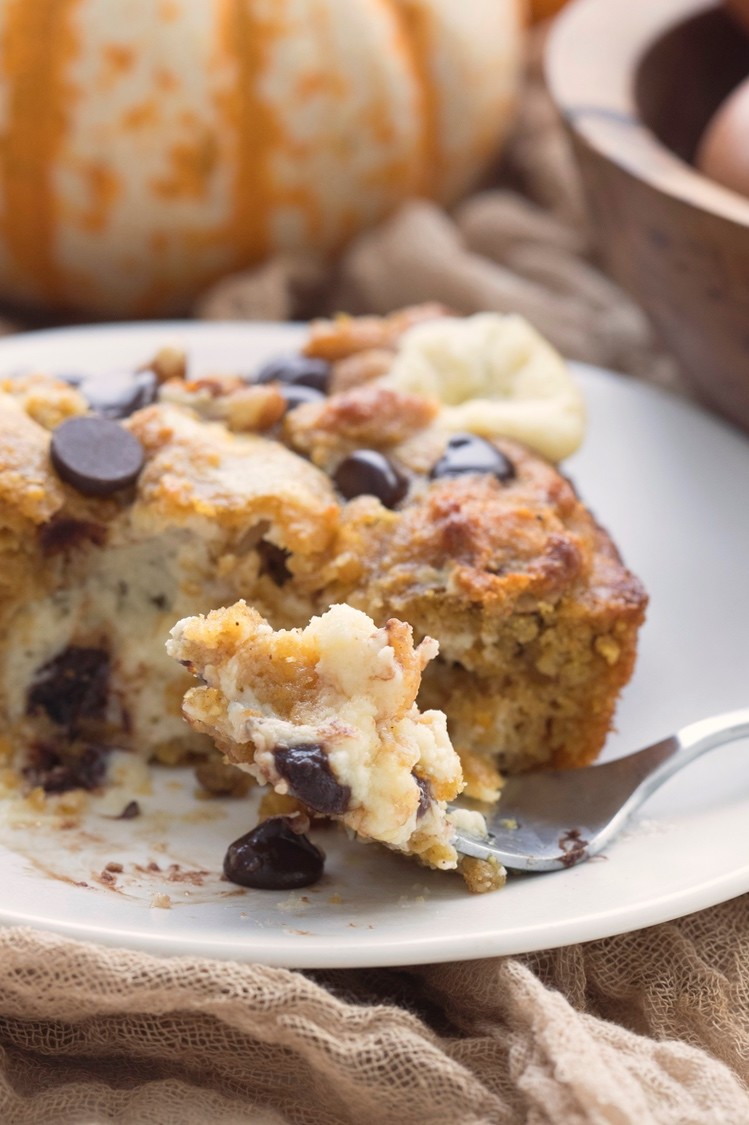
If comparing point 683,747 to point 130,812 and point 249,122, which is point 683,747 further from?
point 249,122

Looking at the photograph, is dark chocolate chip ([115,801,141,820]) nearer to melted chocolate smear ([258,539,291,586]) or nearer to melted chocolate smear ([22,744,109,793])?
melted chocolate smear ([22,744,109,793])

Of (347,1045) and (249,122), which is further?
(249,122)

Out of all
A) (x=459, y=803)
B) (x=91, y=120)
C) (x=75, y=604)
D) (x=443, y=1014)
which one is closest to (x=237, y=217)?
(x=91, y=120)

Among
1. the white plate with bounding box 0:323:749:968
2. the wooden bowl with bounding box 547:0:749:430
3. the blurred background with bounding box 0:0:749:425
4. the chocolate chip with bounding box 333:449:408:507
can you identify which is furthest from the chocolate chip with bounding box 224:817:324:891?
the blurred background with bounding box 0:0:749:425

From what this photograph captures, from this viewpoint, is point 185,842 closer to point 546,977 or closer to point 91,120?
point 546,977

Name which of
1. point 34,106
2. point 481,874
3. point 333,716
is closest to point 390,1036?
point 481,874

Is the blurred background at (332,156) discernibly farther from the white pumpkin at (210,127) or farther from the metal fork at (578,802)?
the metal fork at (578,802)
